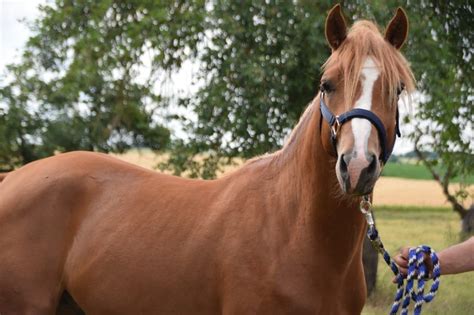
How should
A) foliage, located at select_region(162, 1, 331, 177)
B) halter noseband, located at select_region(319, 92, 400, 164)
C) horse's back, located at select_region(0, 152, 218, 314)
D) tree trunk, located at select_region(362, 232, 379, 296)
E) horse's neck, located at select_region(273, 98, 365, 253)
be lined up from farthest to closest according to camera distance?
tree trunk, located at select_region(362, 232, 379, 296) → foliage, located at select_region(162, 1, 331, 177) → horse's back, located at select_region(0, 152, 218, 314) → horse's neck, located at select_region(273, 98, 365, 253) → halter noseband, located at select_region(319, 92, 400, 164)

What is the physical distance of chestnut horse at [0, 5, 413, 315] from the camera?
3.61 meters

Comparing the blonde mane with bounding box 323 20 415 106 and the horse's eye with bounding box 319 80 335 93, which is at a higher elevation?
the blonde mane with bounding box 323 20 415 106

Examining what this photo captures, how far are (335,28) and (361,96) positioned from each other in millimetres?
494

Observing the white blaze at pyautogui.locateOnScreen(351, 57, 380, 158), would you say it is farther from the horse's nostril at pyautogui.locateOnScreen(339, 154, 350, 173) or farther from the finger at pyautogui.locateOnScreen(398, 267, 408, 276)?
the finger at pyautogui.locateOnScreen(398, 267, 408, 276)

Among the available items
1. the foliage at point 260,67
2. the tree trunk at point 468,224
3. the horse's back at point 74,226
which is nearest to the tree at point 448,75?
the foliage at point 260,67

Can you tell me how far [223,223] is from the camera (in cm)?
412

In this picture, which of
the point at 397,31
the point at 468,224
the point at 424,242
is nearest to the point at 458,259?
the point at 397,31

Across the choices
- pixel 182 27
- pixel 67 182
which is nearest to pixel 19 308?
pixel 67 182

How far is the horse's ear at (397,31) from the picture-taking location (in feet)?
12.5

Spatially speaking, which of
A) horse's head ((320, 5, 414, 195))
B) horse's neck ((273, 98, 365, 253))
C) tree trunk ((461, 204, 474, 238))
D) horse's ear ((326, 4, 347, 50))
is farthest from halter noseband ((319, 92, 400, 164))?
tree trunk ((461, 204, 474, 238))

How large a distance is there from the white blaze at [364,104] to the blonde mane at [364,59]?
0.03 meters

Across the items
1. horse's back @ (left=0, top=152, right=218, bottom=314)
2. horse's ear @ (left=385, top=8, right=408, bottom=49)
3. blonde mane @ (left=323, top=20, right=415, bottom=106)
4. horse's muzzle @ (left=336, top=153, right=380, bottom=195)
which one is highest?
horse's ear @ (left=385, top=8, right=408, bottom=49)

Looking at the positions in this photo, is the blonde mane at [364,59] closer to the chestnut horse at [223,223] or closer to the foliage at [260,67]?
the chestnut horse at [223,223]

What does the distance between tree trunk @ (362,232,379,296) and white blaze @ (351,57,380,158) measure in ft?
22.6
